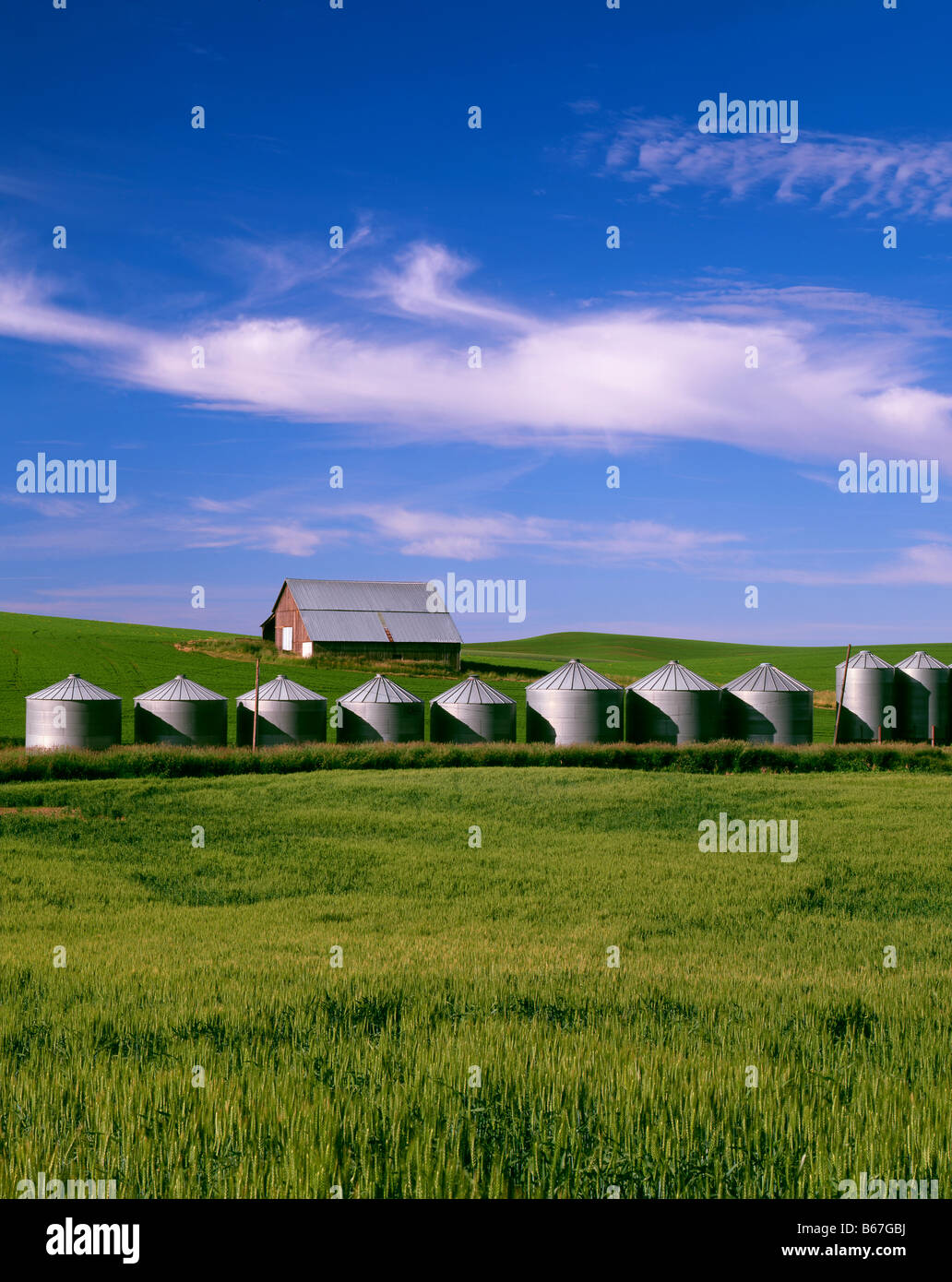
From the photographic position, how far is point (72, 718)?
41.4 m

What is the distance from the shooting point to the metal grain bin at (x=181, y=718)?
144ft

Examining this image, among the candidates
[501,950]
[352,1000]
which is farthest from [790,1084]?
[501,950]

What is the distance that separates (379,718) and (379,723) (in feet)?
0.86

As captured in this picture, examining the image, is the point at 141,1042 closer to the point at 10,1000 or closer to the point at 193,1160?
the point at 10,1000

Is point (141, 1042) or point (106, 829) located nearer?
point (141, 1042)

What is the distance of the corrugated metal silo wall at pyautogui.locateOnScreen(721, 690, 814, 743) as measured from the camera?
160 ft

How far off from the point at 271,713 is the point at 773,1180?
4188 cm

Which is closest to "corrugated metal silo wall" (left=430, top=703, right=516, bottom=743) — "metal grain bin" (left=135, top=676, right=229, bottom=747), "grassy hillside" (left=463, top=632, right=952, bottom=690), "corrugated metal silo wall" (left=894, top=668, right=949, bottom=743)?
"metal grain bin" (left=135, top=676, right=229, bottom=747)

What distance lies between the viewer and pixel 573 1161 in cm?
552

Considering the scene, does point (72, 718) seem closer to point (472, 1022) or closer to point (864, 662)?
point (472, 1022)

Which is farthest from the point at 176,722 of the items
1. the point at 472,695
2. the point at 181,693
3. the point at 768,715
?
the point at 768,715

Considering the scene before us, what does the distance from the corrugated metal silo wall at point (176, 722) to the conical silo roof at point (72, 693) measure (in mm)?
2007

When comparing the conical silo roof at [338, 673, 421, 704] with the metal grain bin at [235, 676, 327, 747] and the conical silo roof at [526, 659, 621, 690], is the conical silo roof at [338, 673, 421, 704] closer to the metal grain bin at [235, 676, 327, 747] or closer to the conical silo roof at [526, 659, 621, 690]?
the metal grain bin at [235, 676, 327, 747]

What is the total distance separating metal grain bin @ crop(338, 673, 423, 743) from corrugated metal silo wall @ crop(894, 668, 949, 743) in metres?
29.1
